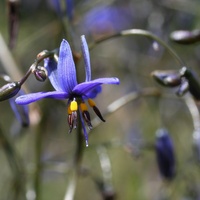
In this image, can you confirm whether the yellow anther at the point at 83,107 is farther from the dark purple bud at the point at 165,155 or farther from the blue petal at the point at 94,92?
the dark purple bud at the point at 165,155

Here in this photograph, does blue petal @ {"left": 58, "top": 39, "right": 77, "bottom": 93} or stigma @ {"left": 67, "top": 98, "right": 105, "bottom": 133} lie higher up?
blue petal @ {"left": 58, "top": 39, "right": 77, "bottom": 93}

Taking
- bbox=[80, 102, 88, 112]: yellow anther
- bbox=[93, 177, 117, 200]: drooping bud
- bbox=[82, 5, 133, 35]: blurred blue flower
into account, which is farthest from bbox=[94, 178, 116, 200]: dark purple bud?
bbox=[82, 5, 133, 35]: blurred blue flower

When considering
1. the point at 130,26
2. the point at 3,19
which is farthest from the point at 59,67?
the point at 3,19

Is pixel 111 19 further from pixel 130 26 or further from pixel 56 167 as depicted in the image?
pixel 56 167

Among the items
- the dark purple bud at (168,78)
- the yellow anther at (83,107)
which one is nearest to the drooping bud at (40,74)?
the yellow anther at (83,107)

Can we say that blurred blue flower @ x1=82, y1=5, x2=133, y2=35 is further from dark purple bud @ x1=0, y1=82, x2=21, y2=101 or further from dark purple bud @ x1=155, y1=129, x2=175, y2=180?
dark purple bud @ x1=0, y1=82, x2=21, y2=101

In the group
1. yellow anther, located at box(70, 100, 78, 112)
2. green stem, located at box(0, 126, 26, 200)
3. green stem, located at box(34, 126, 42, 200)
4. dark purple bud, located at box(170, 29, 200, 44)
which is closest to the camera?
yellow anther, located at box(70, 100, 78, 112)

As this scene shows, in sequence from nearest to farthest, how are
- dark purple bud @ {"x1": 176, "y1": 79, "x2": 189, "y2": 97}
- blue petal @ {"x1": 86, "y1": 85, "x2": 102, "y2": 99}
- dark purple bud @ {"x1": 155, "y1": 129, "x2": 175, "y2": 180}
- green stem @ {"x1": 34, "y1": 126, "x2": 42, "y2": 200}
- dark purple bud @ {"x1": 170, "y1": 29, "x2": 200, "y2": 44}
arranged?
blue petal @ {"x1": 86, "y1": 85, "x2": 102, "y2": 99}, dark purple bud @ {"x1": 176, "y1": 79, "x2": 189, "y2": 97}, dark purple bud @ {"x1": 170, "y1": 29, "x2": 200, "y2": 44}, dark purple bud @ {"x1": 155, "y1": 129, "x2": 175, "y2": 180}, green stem @ {"x1": 34, "y1": 126, "x2": 42, "y2": 200}

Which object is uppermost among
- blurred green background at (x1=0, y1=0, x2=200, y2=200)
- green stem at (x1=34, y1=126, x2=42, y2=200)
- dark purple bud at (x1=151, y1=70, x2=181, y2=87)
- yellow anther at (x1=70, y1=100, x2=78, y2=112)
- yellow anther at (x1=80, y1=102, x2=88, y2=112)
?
yellow anther at (x1=70, y1=100, x2=78, y2=112)
